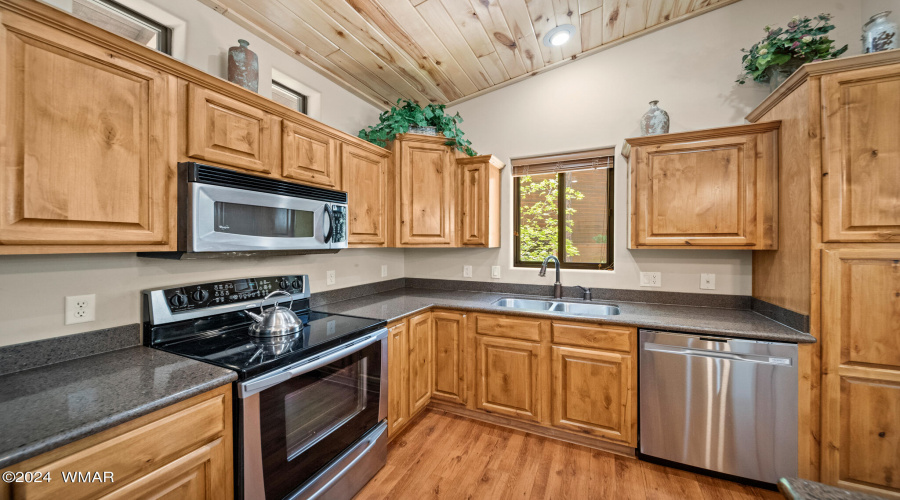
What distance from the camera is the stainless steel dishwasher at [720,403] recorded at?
1.70 metres

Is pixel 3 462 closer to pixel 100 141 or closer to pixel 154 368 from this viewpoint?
pixel 154 368

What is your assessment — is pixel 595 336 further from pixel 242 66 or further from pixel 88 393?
pixel 242 66

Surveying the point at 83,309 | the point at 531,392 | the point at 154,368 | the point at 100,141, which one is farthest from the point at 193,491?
the point at 531,392

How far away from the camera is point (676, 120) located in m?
2.41

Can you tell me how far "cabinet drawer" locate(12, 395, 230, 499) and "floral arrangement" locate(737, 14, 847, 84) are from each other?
3242 mm

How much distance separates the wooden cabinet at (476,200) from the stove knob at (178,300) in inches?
74.7

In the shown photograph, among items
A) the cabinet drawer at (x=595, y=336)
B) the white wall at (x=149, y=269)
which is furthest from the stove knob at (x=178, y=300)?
the cabinet drawer at (x=595, y=336)

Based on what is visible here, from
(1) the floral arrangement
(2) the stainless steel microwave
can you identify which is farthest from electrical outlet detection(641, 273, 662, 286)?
(2) the stainless steel microwave

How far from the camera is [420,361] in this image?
238 cm

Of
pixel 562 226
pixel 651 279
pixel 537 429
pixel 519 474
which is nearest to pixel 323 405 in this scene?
pixel 519 474

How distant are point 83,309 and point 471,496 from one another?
6.44 feet

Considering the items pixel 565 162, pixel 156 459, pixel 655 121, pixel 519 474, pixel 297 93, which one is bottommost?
pixel 519 474

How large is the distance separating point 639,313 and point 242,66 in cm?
273

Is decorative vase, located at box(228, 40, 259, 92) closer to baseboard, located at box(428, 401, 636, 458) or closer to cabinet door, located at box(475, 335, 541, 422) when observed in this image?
cabinet door, located at box(475, 335, 541, 422)
